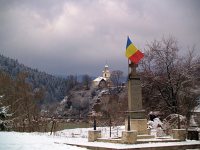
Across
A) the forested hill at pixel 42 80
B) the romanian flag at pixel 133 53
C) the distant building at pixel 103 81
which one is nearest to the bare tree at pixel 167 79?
the romanian flag at pixel 133 53

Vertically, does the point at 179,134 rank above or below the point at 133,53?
below

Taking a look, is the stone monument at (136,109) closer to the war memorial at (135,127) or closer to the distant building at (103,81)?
the war memorial at (135,127)

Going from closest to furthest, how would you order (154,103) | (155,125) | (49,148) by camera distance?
(49,148), (155,125), (154,103)

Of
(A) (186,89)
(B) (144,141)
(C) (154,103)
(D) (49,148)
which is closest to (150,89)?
(C) (154,103)

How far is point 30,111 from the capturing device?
41438 millimetres

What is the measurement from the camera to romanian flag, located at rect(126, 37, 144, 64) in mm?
24781

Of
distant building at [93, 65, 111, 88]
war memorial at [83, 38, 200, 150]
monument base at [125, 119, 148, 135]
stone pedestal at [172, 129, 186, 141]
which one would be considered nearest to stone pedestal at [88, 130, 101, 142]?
war memorial at [83, 38, 200, 150]

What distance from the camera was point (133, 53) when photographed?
81.7 ft

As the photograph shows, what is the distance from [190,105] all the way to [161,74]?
447cm

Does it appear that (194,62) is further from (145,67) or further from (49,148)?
(49,148)

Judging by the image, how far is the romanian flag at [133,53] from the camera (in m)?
24.8

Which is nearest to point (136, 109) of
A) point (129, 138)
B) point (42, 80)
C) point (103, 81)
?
point (129, 138)

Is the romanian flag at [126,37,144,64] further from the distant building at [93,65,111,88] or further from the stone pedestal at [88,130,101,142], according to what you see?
the distant building at [93,65,111,88]

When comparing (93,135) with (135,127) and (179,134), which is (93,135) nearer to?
(135,127)
